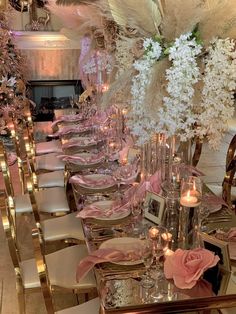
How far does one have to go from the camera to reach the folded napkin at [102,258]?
1618 mm

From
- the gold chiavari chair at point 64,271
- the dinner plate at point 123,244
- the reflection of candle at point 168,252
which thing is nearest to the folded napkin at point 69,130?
the gold chiavari chair at point 64,271

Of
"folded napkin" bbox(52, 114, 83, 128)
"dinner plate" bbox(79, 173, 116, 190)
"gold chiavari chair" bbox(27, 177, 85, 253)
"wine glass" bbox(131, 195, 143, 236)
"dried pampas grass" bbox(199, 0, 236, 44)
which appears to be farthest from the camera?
"folded napkin" bbox(52, 114, 83, 128)

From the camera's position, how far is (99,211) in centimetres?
211

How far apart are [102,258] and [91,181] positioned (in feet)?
3.01

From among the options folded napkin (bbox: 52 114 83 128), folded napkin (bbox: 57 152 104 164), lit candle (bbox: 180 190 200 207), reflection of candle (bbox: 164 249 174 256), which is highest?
lit candle (bbox: 180 190 200 207)

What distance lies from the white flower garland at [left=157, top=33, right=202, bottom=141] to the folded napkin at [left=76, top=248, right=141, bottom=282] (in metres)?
0.51

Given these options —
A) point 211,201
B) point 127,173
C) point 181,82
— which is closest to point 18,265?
point 127,173

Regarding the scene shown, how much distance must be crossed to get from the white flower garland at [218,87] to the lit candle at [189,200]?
0.80ft

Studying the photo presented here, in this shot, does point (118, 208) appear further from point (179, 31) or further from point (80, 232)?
point (179, 31)

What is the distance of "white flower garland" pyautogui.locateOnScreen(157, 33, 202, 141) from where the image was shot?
161 cm

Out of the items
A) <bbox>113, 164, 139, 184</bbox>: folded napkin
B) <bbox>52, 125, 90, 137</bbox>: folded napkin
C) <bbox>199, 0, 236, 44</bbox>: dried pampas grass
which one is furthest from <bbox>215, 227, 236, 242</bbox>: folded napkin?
<bbox>52, 125, 90, 137</bbox>: folded napkin

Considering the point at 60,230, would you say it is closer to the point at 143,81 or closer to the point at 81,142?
the point at 81,142

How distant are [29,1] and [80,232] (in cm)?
471

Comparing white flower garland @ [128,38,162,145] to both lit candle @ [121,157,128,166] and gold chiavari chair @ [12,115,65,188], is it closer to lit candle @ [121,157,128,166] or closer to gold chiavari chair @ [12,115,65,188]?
lit candle @ [121,157,128,166]
